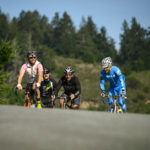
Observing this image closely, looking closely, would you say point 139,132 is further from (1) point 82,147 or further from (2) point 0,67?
(2) point 0,67

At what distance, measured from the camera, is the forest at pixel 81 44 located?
9181cm

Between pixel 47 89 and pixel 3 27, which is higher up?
pixel 3 27

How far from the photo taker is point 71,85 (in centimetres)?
872

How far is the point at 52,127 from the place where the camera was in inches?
84.4

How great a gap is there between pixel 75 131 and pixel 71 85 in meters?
6.69

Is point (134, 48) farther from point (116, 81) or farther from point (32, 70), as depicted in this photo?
point (32, 70)

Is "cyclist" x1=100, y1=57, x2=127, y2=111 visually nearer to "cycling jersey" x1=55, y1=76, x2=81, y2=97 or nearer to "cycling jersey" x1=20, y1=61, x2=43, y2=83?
"cycling jersey" x1=55, y1=76, x2=81, y2=97

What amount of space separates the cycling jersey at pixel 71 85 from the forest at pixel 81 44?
67.7 metres

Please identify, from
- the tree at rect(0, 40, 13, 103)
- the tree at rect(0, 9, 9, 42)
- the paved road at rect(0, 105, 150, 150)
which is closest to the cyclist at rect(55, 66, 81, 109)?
A: the tree at rect(0, 40, 13, 103)

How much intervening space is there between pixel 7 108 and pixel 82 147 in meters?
1.33

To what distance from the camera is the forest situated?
301 feet

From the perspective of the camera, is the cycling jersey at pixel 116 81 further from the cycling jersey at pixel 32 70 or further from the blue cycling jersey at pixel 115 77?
the cycling jersey at pixel 32 70

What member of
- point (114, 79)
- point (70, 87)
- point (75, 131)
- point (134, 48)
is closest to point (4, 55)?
point (70, 87)

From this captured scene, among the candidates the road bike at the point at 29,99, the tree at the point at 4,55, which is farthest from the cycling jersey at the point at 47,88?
the tree at the point at 4,55
